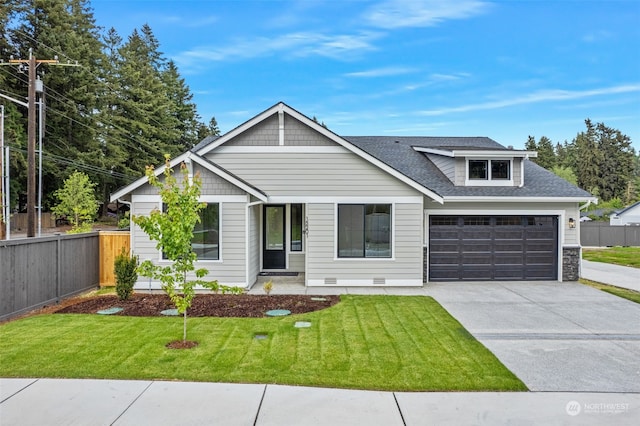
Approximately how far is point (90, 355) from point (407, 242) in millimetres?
8639

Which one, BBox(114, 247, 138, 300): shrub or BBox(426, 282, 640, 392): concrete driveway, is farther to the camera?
BBox(114, 247, 138, 300): shrub

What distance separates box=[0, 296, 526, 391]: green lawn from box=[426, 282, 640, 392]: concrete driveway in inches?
19.9

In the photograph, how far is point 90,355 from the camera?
19.9ft

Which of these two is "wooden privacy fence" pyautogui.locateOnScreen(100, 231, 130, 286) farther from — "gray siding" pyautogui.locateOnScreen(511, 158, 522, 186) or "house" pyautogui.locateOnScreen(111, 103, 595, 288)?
"gray siding" pyautogui.locateOnScreen(511, 158, 522, 186)

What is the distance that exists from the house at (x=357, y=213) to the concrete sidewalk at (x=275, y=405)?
6455mm

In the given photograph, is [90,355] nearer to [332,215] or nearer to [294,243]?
[332,215]

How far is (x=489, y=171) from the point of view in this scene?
13906mm

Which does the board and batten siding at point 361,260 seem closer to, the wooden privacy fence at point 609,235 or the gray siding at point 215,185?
the gray siding at point 215,185

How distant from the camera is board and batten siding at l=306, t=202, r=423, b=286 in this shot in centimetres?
1211

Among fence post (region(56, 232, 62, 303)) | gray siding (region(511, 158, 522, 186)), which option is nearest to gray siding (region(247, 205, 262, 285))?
fence post (region(56, 232, 62, 303))

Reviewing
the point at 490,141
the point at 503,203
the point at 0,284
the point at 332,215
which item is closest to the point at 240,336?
the point at 0,284

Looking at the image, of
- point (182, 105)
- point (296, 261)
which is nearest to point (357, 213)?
point (296, 261)

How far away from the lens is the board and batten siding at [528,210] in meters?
13.0

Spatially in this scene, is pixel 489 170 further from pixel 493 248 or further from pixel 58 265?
pixel 58 265
